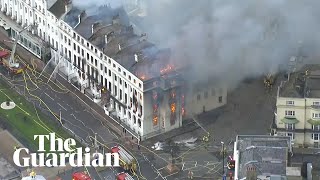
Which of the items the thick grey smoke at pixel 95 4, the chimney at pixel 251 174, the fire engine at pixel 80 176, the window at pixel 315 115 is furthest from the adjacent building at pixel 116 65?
the chimney at pixel 251 174

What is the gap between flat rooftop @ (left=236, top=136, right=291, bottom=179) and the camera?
9959 cm

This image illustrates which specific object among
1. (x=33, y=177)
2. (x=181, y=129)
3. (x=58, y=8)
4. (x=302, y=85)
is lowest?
(x=33, y=177)

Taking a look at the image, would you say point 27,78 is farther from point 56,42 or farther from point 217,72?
point 217,72

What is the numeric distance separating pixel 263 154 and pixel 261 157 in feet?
2.04

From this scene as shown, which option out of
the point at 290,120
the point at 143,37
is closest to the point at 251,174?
the point at 290,120

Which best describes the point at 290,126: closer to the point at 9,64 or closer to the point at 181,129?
Answer: the point at 181,129

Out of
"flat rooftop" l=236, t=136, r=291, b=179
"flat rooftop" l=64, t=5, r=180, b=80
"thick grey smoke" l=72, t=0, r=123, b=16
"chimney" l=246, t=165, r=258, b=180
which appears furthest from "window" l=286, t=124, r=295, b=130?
"thick grey smoke" l=72, t=0, r=123, b=16

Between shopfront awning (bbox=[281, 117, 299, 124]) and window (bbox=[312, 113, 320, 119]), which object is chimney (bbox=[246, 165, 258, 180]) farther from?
window (bbox=[312, 113, 320, 119])

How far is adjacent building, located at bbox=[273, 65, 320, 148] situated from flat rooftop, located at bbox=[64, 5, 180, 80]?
14.5 meters

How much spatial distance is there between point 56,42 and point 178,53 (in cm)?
2225

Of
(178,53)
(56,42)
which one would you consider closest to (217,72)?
(178,53)

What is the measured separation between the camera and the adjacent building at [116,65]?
121 meters

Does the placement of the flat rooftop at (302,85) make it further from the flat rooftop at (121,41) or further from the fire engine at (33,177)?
the fire engine at (33,177)

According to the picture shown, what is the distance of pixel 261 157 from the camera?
10156 cm
